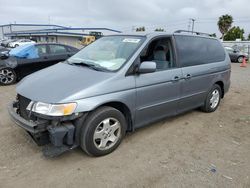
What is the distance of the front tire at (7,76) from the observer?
791cm

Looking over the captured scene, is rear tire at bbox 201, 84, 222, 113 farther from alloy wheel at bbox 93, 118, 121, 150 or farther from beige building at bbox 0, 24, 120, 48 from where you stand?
beige building at bbox 0, 24, 120, 48

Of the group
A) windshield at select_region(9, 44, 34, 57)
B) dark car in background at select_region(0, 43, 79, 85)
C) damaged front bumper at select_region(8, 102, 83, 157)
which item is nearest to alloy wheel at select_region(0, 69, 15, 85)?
dark car in background at select_region(0, 43, 79, 85)

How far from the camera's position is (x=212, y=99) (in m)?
5.45

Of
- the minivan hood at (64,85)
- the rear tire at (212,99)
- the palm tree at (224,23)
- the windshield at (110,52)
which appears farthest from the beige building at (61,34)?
the minivan hood at (64,85)

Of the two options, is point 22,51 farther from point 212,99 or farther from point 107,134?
point 212,99

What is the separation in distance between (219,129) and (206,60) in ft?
4.83

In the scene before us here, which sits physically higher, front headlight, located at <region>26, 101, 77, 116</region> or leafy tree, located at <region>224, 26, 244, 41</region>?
leafy tree, located at <region>224, 26, 244, 41</region>

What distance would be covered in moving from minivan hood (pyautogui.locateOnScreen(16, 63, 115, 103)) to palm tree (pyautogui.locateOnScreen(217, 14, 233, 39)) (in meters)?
56.0

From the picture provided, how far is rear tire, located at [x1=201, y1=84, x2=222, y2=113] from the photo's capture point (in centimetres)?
529

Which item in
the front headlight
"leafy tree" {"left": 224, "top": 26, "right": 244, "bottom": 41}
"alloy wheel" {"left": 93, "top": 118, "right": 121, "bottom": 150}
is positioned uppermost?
"leafy tree" {"left": 224, "top": 26, "right": 244, "bottom": 41}

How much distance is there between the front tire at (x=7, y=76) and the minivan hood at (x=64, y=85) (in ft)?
15.9

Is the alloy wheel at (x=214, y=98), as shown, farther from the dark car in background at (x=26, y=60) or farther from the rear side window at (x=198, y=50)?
the dark car in background at (x=26, y=60)

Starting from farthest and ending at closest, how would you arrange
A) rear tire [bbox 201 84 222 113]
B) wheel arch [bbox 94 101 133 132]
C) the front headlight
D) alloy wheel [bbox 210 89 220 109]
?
alloy wheel [bbox 210 89 220 109] → rear tire [bbox 201 84 222 113] → wheel arch [bbox 94 101 133 132] → the front headlight

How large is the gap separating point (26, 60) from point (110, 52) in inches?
206
